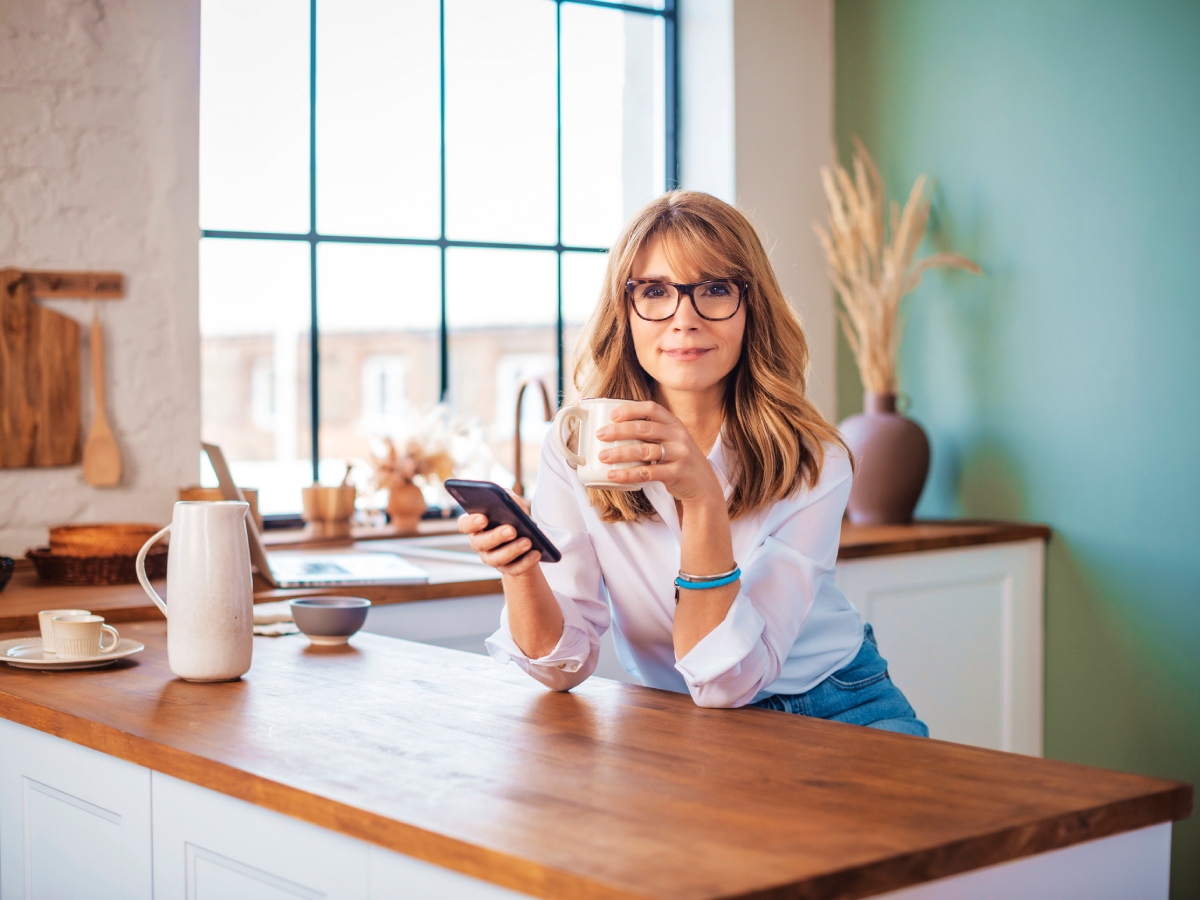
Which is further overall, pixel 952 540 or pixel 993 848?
pixel 952 540

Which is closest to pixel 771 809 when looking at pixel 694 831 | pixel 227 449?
pixel 694 831

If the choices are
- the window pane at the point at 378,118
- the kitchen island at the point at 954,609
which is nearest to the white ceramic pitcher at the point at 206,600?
the kitchen island at the point at 954,609

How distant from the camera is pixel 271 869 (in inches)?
44.8

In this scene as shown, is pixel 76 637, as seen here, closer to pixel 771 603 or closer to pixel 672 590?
pixel 672 590

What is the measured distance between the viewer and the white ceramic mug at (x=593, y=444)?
1.37m

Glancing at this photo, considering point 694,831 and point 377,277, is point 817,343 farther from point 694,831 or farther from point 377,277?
point 694,831

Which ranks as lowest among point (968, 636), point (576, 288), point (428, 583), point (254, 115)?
point (968, 636)

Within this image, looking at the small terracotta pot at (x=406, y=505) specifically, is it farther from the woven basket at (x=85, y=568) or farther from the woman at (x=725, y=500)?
the woman at (x=725, y=500)

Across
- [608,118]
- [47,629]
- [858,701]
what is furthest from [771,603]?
[608,118]

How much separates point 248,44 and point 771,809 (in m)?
2.89

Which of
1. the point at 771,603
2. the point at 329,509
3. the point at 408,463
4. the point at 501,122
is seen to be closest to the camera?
the point at 771,603

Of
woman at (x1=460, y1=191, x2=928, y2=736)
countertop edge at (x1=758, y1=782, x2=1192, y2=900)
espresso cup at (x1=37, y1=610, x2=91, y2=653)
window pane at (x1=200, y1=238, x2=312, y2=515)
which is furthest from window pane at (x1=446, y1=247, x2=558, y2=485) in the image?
countertop edge at (x1=758, y1=782, x2=1192, y2=900)

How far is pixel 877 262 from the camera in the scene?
142 inches

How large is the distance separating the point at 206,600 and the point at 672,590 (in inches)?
25.3
